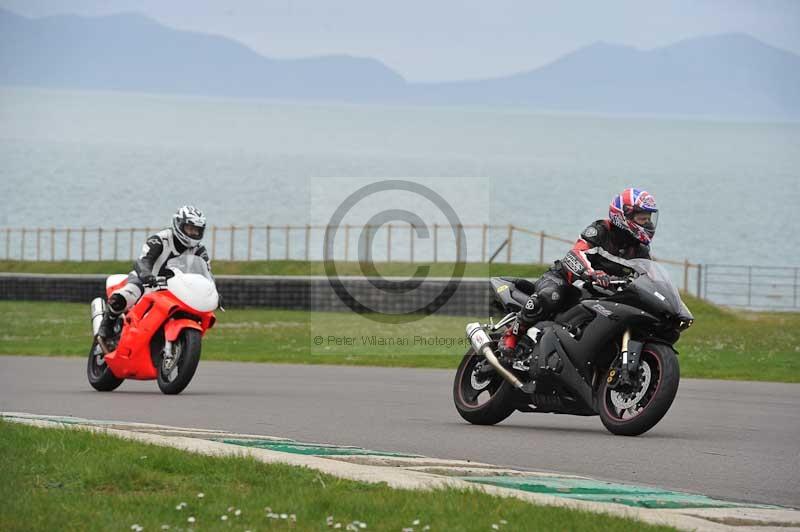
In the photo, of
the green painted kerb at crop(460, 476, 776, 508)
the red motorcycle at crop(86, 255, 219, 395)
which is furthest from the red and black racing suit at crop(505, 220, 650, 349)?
the red motorcycle at crop(86, 255, 219, 395)

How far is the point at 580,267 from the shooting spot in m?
11.6

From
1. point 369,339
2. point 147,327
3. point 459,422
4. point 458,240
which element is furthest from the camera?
point 458,240

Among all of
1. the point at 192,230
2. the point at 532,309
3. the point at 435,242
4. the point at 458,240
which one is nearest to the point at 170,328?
the point at 192,230

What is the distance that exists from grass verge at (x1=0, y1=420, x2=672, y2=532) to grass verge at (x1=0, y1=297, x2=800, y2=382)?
13.5m

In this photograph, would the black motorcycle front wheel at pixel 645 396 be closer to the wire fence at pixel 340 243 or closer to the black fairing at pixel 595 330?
the black fairing at pixel 595 330

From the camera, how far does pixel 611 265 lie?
38.1ft

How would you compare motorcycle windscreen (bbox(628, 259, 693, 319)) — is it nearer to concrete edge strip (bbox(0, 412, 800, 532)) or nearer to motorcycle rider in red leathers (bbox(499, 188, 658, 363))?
motorcycle rider in red leathers (bbox(499, 188, 658, 363))

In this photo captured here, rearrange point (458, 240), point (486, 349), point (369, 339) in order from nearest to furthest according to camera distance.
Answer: point (486, 349) < point (369, 339) < point (458, 240)

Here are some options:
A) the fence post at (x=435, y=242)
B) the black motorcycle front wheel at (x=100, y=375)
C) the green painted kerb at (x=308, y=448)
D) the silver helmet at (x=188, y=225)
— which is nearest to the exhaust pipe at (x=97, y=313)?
the black motorcycle front wheel at (x=100, y=375)

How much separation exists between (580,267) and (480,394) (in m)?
1.74

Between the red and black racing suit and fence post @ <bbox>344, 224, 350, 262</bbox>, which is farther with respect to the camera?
fence post @ <bbox>344, 224, 350, 262</bbox>

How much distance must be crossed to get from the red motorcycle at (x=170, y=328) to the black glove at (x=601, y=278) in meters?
5.40

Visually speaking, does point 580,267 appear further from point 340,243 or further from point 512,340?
point 340,243

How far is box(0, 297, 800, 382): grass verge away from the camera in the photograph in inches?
959
